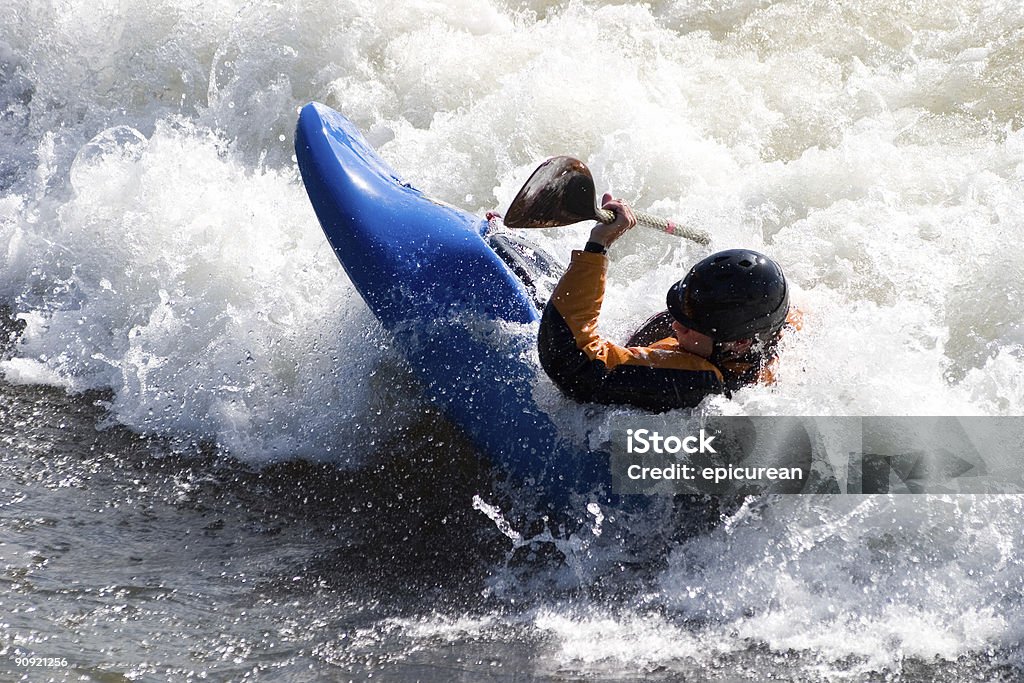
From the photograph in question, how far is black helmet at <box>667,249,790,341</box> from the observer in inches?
123

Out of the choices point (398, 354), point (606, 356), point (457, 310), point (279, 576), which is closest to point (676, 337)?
point (606, 356)

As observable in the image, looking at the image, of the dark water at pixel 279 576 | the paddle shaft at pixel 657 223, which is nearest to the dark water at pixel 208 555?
the dark water at pixel 279 576

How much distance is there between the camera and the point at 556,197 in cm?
333

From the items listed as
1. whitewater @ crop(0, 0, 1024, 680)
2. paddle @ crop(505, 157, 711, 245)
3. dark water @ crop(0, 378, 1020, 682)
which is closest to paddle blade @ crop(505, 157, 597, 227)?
paddle @ crop(505, 157, 711, 245)

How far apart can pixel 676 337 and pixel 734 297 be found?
269mm

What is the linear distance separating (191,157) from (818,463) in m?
3.82

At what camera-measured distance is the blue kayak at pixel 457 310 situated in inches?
141

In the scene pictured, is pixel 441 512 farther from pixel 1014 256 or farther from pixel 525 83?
pixel 525 83

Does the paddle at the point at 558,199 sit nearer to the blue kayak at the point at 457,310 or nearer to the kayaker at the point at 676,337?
the kayaker at the point at 676,337

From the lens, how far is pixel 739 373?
10.8 ft

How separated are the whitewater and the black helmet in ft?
0.89

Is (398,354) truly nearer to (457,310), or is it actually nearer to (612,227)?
(457,310)

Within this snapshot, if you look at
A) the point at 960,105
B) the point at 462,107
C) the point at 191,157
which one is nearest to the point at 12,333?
the point at 191,157

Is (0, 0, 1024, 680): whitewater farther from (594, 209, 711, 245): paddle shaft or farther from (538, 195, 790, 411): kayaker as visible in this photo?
(594, 209, 711, 245): paddle shaft
